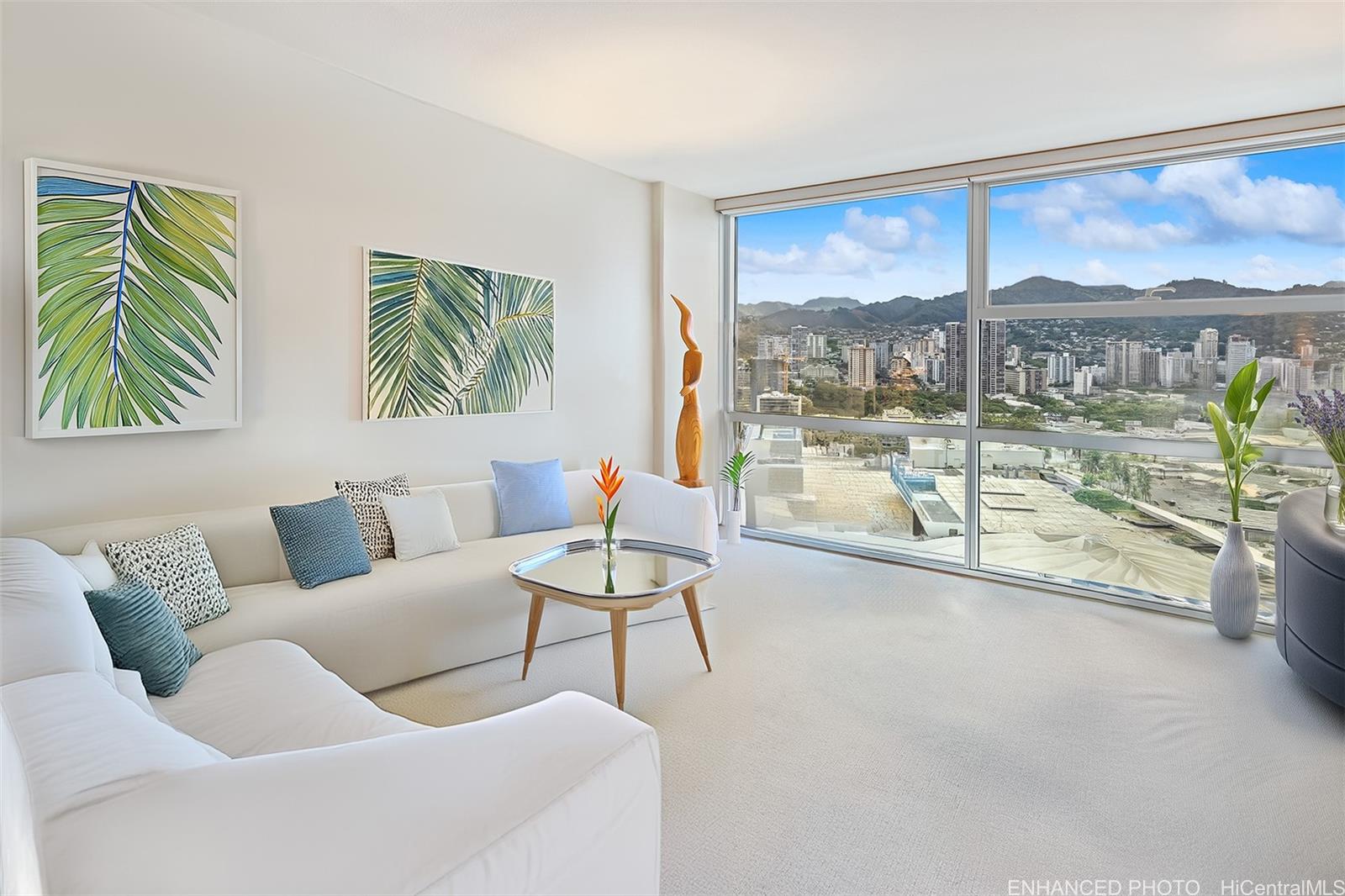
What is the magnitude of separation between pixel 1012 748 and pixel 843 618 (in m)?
1.41

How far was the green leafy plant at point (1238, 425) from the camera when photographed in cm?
370

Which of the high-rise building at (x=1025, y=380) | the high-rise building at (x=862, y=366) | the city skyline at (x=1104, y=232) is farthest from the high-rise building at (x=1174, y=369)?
the high-rise building at (x=862, y=366)

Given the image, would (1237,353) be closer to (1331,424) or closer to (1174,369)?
(1174,369)

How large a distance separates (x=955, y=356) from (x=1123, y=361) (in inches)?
37.6

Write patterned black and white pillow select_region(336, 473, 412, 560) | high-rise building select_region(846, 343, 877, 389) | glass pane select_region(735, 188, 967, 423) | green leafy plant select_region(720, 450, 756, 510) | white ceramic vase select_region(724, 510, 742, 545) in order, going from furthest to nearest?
green leafy plant select_region(720, 450, 756, 510) → white ceramic vase select_region(724, 510, 742, 545) → high-rise building select_region(846, 343, 877, 389) → glass pane select_region(735, 188, 967, 423) → patterned black and white pillow select_region(336, 473, 412, 560)

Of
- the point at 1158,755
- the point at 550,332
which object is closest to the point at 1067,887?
the point at 1158,755

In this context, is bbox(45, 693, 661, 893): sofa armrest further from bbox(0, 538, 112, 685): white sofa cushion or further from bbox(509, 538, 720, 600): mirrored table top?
bbox(509, 538, 720, 600): mirrored table top

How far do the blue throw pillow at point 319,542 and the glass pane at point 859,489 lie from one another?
11.2 feet

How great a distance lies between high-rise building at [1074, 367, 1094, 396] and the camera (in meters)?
4.41

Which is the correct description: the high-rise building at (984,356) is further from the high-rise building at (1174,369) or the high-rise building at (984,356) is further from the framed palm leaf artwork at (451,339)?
the framed palm leaf artwork at (451,339)

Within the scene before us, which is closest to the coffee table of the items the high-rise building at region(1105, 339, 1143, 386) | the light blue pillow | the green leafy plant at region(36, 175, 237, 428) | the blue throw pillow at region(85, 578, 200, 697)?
the light blue pillow

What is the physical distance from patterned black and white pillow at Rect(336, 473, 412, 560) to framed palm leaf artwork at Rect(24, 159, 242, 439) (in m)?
0.55

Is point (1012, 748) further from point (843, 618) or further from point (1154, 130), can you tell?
point (1154, 130)

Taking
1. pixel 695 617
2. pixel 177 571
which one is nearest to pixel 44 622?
pixel 177 571
